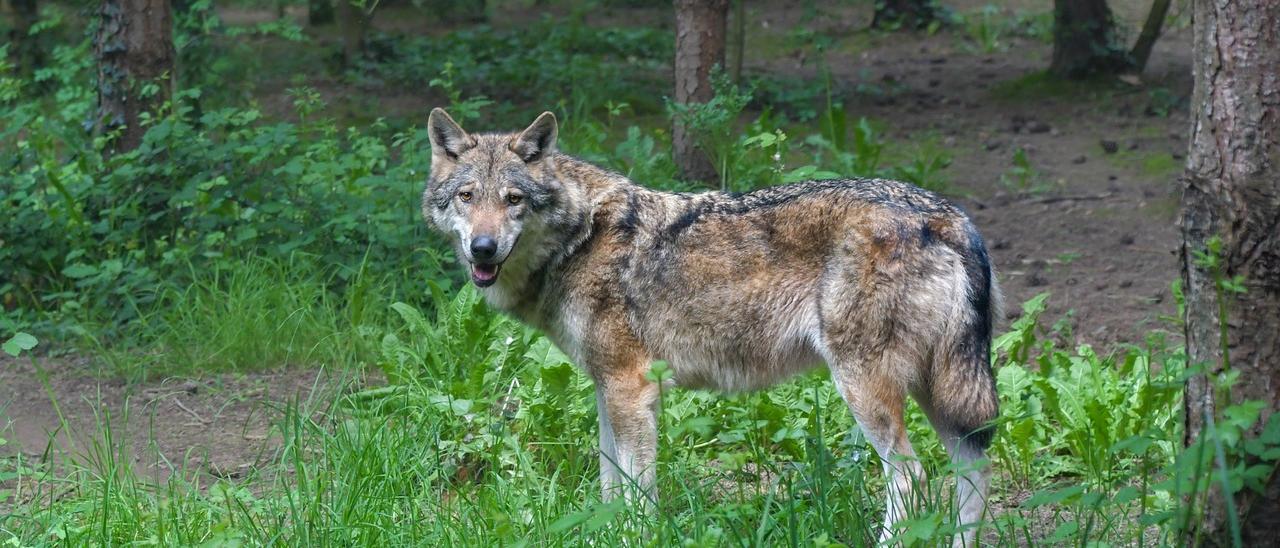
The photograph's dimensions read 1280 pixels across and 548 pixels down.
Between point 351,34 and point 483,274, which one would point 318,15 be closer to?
point 351,34

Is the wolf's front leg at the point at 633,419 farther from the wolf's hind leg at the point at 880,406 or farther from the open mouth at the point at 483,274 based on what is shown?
the wolf's hind leg at the point at 880,406

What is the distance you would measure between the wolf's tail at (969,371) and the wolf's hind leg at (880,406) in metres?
0.15

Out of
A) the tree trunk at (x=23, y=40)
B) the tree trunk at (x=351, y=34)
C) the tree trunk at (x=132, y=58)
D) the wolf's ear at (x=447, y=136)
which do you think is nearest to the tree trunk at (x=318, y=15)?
the tree trunk at (x=351, y=34)

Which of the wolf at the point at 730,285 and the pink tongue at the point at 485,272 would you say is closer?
the wolf at the point at 730,285

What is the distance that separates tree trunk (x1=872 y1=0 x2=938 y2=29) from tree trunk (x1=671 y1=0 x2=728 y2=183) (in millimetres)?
7986

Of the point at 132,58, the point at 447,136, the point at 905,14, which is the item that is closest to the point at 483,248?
the point at 447,136

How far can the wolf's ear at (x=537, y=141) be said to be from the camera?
4.85 m

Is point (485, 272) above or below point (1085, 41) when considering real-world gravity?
above

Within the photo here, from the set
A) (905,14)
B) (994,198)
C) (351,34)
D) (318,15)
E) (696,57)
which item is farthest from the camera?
(318,15)

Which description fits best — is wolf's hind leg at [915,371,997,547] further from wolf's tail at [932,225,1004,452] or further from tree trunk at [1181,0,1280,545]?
tree trunk at [1181,0,1280,545]

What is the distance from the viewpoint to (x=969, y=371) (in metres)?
4.16

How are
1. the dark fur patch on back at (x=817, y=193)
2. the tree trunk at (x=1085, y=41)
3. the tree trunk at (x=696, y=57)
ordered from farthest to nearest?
the tree trunk at (x=1085, y=41)
the tree trunk at (x=696, y=57)
the dark fur patch on back at (x=817, y=193)

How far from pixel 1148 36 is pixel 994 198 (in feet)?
12.5

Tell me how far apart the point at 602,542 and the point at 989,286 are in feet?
5.22
